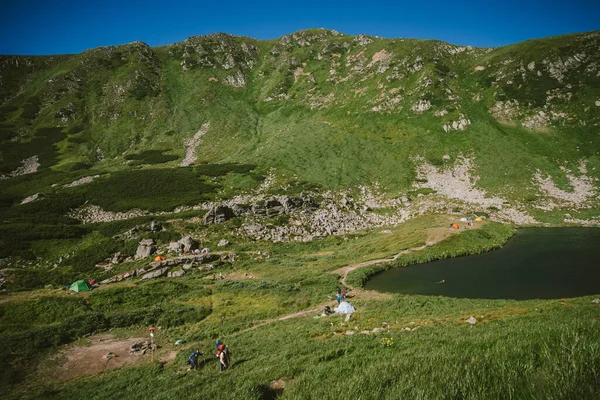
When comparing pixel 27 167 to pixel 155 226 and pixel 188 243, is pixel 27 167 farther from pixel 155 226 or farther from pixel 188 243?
pixel 188 243

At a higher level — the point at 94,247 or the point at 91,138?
the point at 91,138

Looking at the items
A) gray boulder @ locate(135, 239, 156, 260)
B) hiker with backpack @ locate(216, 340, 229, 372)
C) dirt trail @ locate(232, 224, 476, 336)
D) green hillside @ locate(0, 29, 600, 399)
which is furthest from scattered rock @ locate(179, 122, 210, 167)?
hiker with backpack @ locate(216, 340, 229, 372)

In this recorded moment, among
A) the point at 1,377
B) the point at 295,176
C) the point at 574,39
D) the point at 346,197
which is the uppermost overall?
the point at 574,39

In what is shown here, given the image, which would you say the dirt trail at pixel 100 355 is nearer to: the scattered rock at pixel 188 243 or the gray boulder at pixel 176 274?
the gray boulder at pixel 176 274

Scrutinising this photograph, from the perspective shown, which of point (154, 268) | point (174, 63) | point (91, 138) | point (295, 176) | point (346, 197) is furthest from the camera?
point (174, 63)


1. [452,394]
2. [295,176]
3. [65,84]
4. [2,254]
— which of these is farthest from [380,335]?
[65,84]

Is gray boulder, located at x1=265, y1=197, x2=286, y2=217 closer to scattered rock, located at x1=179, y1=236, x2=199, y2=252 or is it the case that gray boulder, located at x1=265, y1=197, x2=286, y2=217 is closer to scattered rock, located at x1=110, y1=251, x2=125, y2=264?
scattered rock, located at x1=179, y1=236, x2=199, y2=252

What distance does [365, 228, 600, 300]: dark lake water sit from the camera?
31.4m

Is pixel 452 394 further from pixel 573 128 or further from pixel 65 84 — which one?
pixel 65 84

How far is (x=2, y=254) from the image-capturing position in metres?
45.4

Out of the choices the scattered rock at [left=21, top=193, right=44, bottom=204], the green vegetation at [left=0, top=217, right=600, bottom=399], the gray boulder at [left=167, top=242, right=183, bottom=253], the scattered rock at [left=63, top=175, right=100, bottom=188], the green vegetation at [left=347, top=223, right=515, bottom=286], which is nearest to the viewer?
the green vegetation at [left=0, top=217, right=600, bottom=399]

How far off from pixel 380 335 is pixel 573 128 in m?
104

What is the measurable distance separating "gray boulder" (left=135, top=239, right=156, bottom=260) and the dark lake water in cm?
3568

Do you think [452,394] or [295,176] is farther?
[295,176]
